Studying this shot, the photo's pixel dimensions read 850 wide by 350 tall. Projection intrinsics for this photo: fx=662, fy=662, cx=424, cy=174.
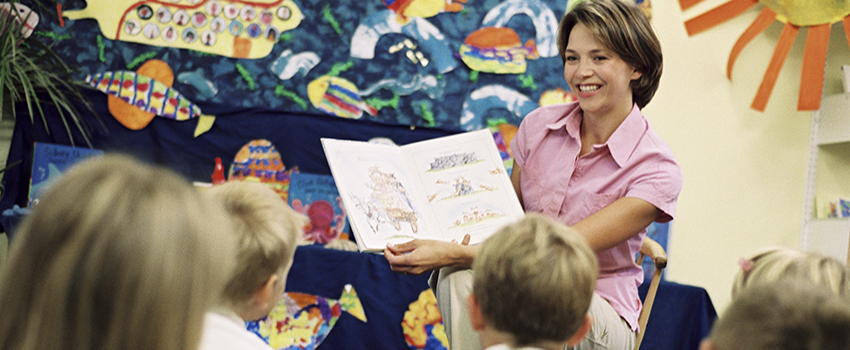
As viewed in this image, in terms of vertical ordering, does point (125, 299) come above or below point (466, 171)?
above

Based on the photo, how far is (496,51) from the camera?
9.53 ft

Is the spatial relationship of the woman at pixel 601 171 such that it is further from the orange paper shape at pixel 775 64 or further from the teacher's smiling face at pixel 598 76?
the orange paper shape at pixel 775 64

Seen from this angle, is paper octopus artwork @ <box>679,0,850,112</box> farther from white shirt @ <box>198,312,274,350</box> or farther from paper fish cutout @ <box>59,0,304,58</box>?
white shirt @ <box>198,312,274,350</box>

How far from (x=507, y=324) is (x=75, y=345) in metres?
0.66

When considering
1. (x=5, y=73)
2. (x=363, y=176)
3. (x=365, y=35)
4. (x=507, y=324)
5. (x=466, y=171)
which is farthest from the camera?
(x=365, y=35)

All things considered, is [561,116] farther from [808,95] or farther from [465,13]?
[808,95]

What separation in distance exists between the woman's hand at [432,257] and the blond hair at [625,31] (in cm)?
65

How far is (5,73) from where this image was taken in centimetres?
238

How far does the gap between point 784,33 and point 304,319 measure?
260 cm

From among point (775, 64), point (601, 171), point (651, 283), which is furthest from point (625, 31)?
point (775, 64)

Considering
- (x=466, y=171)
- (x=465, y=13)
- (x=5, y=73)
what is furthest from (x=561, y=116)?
(x=5, y=73)

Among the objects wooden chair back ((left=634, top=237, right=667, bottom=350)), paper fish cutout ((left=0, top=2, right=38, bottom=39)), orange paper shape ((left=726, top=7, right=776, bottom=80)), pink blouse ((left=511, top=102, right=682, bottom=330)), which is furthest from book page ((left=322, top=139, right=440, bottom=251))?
orange paper shape ((left=726, top=7, right=776, bottom=80))

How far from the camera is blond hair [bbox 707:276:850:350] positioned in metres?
0.71

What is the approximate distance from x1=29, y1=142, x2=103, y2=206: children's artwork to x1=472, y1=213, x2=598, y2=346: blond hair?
6.80 ft
